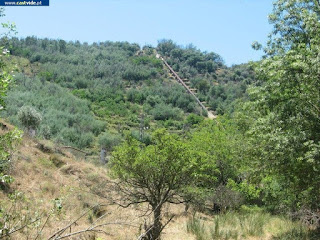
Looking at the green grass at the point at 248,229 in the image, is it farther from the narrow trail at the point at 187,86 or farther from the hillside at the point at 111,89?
the narrow trail at the point at 187,86

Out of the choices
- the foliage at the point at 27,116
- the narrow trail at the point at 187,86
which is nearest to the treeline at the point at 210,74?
the narrow trail at the point at 187,86

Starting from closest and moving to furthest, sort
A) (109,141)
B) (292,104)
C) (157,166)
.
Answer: (292,104), (157,166), (109,141)

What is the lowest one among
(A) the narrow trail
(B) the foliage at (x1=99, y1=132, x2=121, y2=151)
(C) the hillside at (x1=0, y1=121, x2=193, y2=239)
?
(C) the hillside at (x1=0, y1=121, x2=193, y2=239)

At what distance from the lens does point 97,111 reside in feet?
271

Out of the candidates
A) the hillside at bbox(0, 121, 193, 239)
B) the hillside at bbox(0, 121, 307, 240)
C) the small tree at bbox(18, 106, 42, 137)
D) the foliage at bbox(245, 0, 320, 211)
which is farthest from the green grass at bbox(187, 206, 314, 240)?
the small tree at bbox(18, 106, 42, 137)

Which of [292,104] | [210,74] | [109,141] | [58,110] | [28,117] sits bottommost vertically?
[292,104]

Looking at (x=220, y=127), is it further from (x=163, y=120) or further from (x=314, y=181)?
(x=163, y=120)

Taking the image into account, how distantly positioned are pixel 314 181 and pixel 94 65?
378 feet

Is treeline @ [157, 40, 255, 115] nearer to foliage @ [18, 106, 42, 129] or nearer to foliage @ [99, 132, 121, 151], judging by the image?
foliage @ [99, 132, 121, 151]

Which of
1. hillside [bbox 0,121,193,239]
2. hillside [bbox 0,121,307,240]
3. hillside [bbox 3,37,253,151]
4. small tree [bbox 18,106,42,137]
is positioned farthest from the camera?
hillside [bbox 3,37,253,151]

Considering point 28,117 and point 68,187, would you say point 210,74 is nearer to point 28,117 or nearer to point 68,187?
point 28,117

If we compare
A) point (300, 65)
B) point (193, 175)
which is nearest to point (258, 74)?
point (300, 65)

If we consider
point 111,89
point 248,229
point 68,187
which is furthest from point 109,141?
point 111,89

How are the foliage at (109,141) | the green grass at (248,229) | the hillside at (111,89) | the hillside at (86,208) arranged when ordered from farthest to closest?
the hillside at (111,89)
the foliage at (109,141)
the green grass at (248,229)
the hillside at (86,208)
